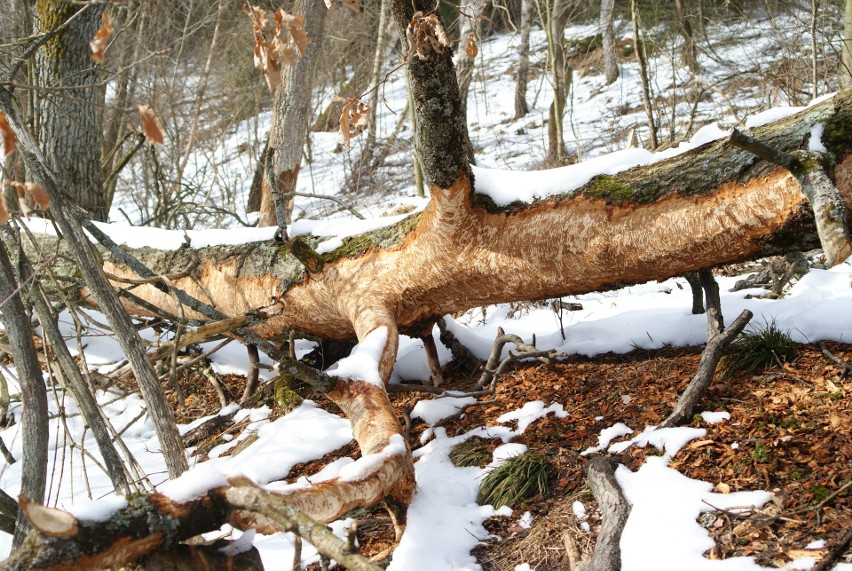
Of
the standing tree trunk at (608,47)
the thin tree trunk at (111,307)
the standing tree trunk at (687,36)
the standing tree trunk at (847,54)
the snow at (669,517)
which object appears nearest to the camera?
the snow at (669,517)

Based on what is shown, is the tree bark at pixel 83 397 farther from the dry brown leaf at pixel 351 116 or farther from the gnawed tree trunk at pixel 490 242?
the dry brown leaf at pixel 351 116

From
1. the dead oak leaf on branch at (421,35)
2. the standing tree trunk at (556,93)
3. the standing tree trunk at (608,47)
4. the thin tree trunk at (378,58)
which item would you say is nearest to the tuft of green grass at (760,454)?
the dead oak leaf on branch at (421,35)

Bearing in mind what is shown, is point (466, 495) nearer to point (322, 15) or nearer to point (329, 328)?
point (329, 328)

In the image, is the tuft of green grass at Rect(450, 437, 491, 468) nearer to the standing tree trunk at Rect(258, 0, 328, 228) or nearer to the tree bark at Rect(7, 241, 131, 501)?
the tree bark at Rect(7, 241, 131, 501)

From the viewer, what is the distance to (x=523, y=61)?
11.7 metres

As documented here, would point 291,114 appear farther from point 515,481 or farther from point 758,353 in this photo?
point 758,353

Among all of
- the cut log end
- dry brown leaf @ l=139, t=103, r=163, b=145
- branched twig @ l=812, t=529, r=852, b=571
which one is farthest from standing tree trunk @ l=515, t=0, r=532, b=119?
the cut log end

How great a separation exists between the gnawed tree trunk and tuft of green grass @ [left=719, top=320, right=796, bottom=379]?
18.7 inches

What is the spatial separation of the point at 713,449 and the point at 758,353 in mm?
707

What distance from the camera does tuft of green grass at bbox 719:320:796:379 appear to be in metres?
2.87

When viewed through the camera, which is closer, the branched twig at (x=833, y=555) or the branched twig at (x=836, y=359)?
the branched twig at (x=833, y=555)

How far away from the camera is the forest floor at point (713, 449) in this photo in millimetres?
2025

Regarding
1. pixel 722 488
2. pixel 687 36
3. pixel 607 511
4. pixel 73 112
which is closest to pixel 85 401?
pixel 607 511

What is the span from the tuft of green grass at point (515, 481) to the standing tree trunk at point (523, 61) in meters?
9.45
